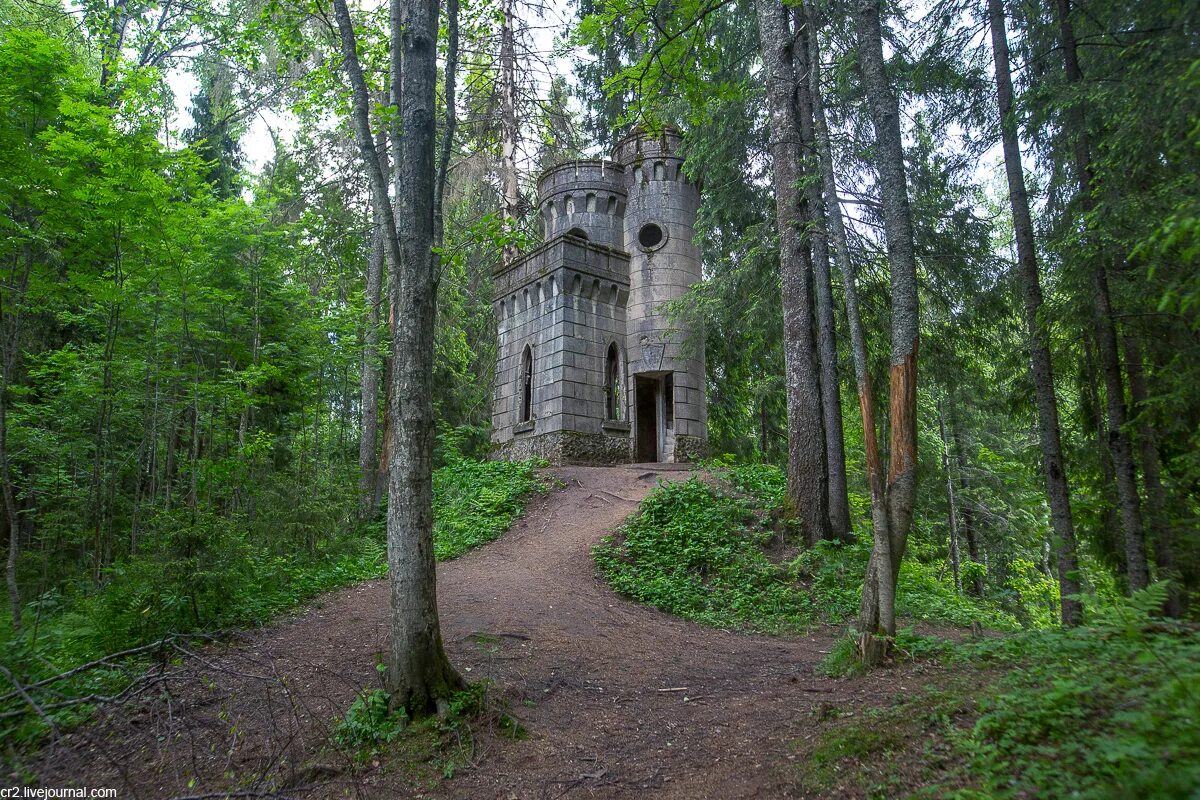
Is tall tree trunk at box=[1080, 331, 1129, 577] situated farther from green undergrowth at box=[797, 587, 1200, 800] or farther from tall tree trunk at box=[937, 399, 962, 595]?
tall tree trunk at box=[937, 399, 962, 595]

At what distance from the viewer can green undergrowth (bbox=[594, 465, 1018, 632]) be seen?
838 cm

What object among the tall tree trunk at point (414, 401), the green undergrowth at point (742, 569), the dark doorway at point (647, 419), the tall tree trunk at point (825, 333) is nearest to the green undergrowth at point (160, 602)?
the tall tree trunk at point (414, 401)

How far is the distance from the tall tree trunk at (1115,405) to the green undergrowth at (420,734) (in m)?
5.98

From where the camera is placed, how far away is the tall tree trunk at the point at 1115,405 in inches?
233

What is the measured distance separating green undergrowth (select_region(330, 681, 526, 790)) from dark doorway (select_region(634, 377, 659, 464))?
13380 millimetres

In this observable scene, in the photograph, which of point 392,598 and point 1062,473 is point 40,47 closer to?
point 392,598

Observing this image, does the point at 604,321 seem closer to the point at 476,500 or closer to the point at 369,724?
the point at 476,500

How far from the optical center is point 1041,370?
7.04 metres

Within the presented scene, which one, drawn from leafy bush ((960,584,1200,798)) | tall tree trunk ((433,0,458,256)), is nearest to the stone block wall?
tall tree trunk ((433,0,458,256))

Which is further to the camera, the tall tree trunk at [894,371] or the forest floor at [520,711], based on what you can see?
the tall tree trunk at [894,371]

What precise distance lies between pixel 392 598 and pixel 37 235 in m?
6.10

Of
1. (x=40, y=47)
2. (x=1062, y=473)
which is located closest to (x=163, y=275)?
(x=40, y=47)

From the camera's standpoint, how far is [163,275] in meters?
8.61

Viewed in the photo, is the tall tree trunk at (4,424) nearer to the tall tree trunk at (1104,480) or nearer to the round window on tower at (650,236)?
A: the tall tree trunk at (1104,480)
